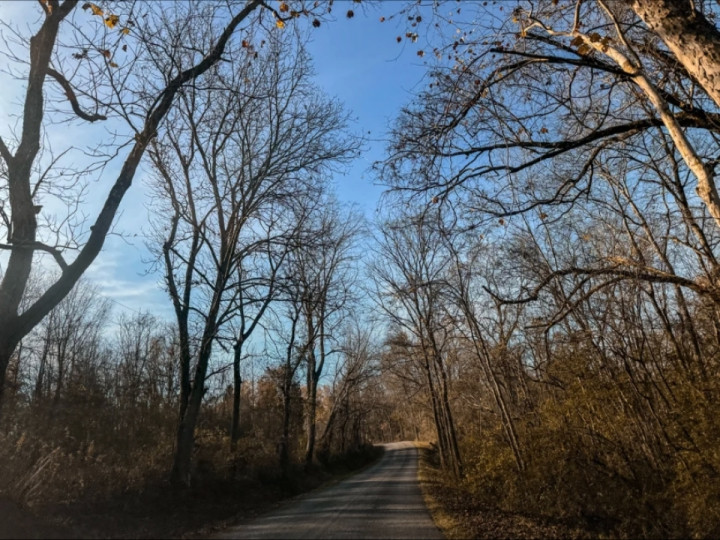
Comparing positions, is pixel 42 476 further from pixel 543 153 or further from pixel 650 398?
pixel 650 398

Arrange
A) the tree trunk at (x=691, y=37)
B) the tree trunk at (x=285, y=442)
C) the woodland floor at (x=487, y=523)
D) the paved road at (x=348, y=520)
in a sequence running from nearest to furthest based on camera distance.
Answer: the tree trunk at (x=691, y=37)
the woodland floor at (x=487, y=523)
the paved road at (x=348, y=520)
the tree trunk at (x=285, y=442)

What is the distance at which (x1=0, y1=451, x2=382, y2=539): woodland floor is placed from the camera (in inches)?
297

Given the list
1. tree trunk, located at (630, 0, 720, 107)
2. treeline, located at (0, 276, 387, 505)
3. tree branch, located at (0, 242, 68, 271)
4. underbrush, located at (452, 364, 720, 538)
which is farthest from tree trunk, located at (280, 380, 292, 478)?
tree trunk, located at (630, 0, 720, 107)

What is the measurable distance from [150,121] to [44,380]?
3561cm

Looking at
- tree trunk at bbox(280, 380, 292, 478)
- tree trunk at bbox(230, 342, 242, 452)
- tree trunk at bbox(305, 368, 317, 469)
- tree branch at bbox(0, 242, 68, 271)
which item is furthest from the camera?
tree trunk at bbox(305, 368, 317, 469)

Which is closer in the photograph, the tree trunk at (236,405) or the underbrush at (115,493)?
the underbrush at (115,493)

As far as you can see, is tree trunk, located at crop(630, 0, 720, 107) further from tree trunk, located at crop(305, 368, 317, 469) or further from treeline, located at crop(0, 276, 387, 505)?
tree trunk, located at crop(305, 368, 317, 469)

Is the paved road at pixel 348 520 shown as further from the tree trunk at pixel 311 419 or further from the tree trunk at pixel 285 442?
the tree trunk at pixel 311 419

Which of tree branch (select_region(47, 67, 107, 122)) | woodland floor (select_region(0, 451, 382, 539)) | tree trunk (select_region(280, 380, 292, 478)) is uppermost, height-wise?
tree branch (select_region(47, 67, 107, 122))

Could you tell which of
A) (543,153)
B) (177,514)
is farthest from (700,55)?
(177,514)

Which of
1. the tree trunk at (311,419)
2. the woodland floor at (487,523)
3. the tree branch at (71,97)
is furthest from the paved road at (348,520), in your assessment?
the tree trunk at (311,419)

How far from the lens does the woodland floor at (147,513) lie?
7555 millimetres

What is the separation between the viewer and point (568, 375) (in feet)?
37.2

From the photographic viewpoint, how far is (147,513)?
10742 mm
